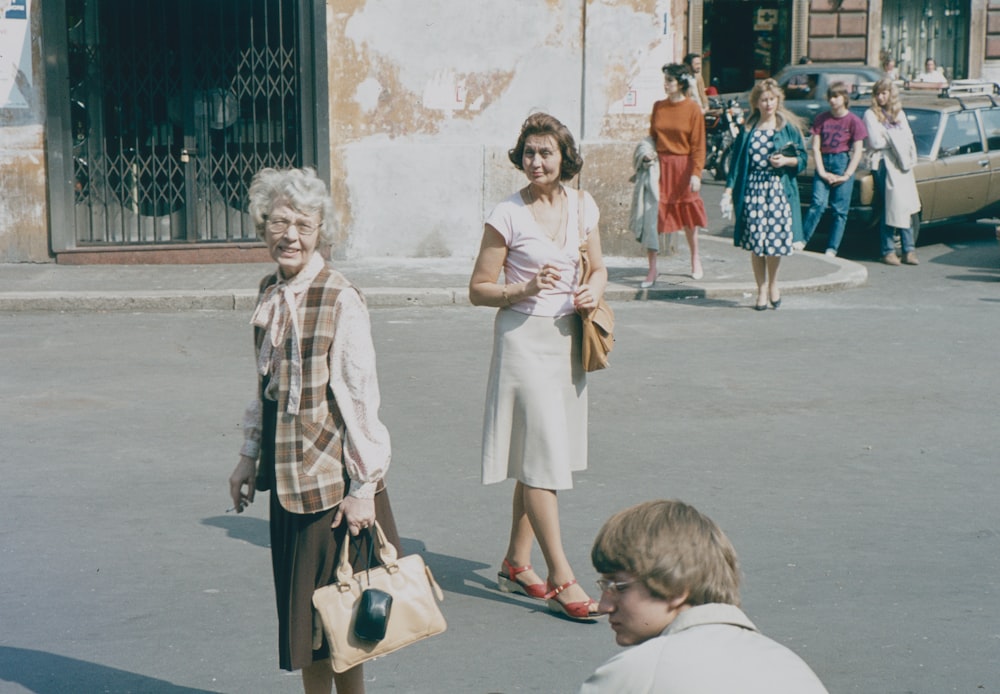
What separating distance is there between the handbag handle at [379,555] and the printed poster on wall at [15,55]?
35.9 ft

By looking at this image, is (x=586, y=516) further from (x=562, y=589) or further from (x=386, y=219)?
(x=386, y=219)

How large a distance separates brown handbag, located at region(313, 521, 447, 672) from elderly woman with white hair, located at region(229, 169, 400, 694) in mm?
94

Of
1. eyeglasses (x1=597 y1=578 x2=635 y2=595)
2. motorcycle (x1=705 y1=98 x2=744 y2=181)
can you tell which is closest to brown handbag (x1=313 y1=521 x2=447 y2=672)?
eyeglasses (x1=597 y1=578 x2=635 y2=595)

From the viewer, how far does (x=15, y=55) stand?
14.0 meters

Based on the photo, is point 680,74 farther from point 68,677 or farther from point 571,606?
point 68,677

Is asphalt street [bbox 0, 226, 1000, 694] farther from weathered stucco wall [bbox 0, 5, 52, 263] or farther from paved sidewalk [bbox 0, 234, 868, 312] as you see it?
weathered stucco wall [bbox 0, 5, 52, 263]

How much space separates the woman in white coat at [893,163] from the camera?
50.0 ft

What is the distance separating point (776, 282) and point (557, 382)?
7806 mm

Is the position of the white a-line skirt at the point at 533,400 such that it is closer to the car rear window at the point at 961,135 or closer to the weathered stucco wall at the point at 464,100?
the weathered stucco wall at the point at 464,100

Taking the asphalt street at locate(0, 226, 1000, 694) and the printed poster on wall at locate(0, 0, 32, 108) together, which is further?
the printed poster on wall at locate(0, 0, 32, 108)

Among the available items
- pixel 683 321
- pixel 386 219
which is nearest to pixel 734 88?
pixel 386 219

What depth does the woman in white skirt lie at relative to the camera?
557 cm

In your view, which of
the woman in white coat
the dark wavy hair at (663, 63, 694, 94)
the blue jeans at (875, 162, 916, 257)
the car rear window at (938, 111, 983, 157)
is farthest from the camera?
the car rear window at (938, 111, 983, 157)

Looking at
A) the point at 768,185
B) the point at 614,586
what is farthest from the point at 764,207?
the point at 614,586
